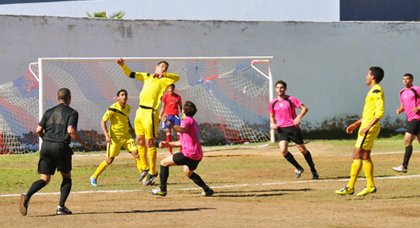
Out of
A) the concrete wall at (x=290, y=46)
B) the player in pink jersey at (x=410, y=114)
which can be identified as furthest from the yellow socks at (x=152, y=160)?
the concrete wall at (x=290, y=46)

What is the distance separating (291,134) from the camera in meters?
9.21

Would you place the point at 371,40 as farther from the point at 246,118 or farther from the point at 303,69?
the point at 246,118

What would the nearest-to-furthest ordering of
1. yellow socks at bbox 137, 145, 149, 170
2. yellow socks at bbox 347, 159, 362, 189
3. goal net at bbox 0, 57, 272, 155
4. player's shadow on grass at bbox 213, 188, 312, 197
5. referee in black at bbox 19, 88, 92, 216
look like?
1. referee in black at bbox 19, 88, 92, 216
2. yellow socks at bbox 347, 159, 362, 189
3. player's shadow on grass at bbox 213, 188, 312, 197
4. yellow socks at bbox 137, 145, 149, 170
5. goal net at bbox 0, 57, 272, 155

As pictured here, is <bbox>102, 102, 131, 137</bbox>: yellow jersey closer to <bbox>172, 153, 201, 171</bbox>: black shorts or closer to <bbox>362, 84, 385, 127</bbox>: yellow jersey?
<bbox>172, 153, 201, 171</bbox>: black shorts

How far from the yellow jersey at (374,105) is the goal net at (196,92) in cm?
864

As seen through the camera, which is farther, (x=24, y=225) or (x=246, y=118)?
(x=246, y=118)

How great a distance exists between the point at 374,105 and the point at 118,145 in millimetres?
4538

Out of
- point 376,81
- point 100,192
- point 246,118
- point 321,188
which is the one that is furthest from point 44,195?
point 246,118

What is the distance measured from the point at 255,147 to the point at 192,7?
36.0 ft

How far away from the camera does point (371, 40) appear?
18.3 meters

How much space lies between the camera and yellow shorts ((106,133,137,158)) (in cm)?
874

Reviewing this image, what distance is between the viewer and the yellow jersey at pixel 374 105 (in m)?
6.84

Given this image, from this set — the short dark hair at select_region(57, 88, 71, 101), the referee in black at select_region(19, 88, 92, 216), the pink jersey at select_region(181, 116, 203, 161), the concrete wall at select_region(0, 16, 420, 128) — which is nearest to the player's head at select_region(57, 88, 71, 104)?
the short dark hair at select_region(57, 88, 71, 101)

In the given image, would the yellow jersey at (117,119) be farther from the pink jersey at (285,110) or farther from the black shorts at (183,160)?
the pink jersey at (285,110)
